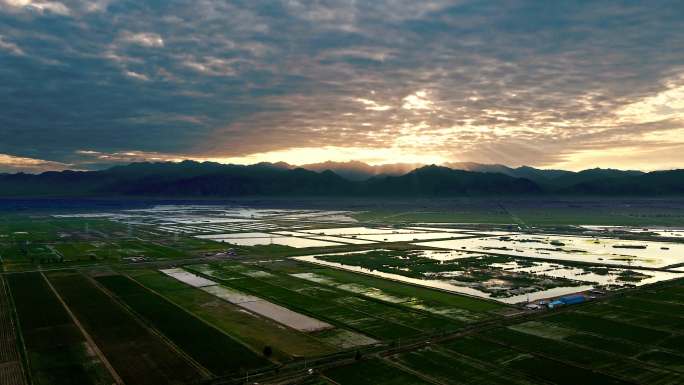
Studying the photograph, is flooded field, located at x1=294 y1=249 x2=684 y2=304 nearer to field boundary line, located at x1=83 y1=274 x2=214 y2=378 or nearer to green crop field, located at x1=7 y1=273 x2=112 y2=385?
field boundary line, located at x1=83 y1=274 x2=214 y2=378

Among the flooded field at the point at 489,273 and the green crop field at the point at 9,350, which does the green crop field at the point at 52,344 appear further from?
the flooded field at the point at 489,273

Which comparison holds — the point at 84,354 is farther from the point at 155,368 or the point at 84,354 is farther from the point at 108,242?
the point at 108,242

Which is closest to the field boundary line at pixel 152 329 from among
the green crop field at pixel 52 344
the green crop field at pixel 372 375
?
the green crop field at pixel 52 344

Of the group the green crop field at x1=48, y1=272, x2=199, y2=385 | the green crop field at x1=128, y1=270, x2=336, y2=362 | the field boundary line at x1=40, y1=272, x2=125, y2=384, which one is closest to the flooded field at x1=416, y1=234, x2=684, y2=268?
the green crop field at x1=128, y1=270, x2=336, y2=362

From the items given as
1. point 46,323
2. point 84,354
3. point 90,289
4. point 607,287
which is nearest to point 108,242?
point 90,289

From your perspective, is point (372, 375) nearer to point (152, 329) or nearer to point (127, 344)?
point (127, 344)

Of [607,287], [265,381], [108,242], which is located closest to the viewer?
[265,381]
